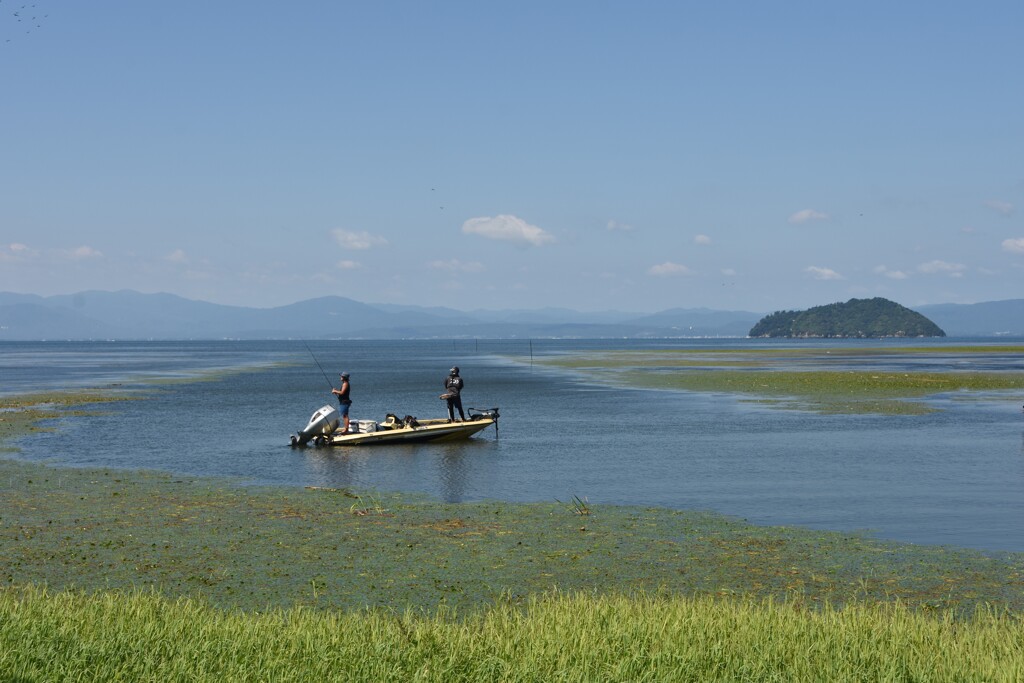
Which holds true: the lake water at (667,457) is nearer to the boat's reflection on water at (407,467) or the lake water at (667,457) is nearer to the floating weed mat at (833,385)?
the boat's reflection on water at (407,467)

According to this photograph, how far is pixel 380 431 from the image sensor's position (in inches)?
1476

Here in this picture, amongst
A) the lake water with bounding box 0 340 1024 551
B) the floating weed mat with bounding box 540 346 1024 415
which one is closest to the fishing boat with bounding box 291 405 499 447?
the lake water with bounding box 0 340 1024 551

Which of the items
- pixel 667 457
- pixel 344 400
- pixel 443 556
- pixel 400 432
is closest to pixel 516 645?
pixel 443 556

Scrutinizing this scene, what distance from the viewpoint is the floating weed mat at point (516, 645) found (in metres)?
11.1

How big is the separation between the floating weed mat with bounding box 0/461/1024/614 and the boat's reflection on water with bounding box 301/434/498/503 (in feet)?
9.45

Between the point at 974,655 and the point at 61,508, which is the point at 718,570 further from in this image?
the point at 61,508

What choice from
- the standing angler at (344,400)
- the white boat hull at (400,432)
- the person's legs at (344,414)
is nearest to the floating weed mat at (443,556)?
the white boat hull at (400,432)

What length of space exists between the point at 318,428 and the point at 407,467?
6.15 m

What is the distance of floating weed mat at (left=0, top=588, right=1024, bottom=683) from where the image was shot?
11125mm

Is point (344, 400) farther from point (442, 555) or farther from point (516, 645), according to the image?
point (516, 645)

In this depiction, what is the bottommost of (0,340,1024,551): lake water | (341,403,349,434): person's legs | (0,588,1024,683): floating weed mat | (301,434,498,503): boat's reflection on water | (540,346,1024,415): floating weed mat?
(301,434,498,503): boat's reflection on water

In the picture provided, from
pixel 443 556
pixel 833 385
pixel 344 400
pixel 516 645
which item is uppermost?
pixel 344 400

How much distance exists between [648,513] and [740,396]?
133 ft

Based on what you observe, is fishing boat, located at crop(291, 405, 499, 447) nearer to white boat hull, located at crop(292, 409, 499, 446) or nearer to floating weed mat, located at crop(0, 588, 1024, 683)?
white boat hull, located at crop(292, 409, 499, 446)
